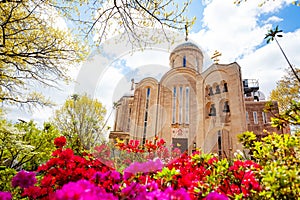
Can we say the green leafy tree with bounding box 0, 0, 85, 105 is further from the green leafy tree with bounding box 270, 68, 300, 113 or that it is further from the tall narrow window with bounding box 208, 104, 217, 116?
the green leafy tree with bounding box 270, 68, 300, 113

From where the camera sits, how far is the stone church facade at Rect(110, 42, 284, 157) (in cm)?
851

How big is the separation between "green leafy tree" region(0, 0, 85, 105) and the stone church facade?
334 cm

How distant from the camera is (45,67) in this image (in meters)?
5.89

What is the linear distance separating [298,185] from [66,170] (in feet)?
6.90

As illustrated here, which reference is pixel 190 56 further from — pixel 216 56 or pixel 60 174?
pixel 60 174

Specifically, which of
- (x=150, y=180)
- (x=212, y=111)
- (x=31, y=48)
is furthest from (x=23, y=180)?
(x=212, y=111)

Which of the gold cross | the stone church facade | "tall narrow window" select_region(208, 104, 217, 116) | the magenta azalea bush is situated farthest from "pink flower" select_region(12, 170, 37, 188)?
the gold cross

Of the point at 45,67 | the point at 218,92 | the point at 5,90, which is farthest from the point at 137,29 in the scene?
the point at 218,92

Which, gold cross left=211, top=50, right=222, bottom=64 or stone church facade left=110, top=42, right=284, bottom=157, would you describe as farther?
gold cross left=211, top=50, right=222, bottom=64

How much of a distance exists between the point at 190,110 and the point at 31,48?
6.72 m

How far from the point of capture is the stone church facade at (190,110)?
8508 mm

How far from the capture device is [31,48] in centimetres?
549

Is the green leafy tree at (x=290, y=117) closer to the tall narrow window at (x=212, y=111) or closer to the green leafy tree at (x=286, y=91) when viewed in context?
the tall narrow window at (x=212, y=111)

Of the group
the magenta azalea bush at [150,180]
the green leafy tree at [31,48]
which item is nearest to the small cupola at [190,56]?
the green leafy tree at [31,48]
